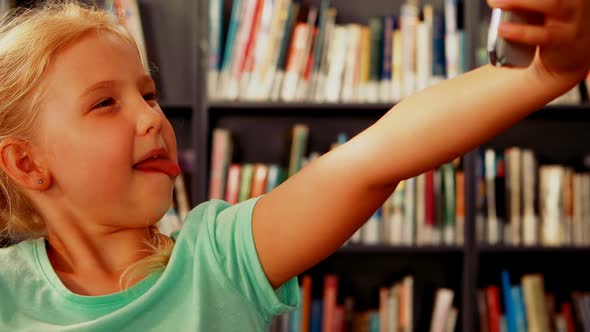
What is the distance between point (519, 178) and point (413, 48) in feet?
1.94

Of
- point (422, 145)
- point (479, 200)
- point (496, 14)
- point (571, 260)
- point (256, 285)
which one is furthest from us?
point (571, 260)

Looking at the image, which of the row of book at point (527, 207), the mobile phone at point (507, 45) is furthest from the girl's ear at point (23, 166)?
the row of book at point (527, 207)

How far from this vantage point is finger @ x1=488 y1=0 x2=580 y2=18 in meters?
0.58

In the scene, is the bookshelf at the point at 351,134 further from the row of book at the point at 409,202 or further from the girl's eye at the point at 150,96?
the girl's eye at the point at 150,96

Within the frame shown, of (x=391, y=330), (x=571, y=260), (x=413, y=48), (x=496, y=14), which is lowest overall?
(x=391, y=330)

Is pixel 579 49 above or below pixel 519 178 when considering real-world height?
above

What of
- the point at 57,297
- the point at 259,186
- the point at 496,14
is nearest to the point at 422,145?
the point at 496,14

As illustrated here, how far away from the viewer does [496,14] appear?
0.61 metres

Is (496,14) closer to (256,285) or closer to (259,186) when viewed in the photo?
(256,285)

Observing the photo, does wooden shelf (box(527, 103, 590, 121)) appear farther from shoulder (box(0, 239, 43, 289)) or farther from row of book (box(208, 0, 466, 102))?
shoulder (box(0, 239, 43, 289))

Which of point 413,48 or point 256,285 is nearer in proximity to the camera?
point 256,285

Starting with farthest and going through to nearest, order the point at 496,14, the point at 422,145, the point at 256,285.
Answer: the point at 256,285 → the point at 422,145 → the point at 496,14

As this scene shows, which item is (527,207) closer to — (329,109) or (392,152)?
(329,109)

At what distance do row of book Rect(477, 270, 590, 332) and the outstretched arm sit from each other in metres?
1.91
